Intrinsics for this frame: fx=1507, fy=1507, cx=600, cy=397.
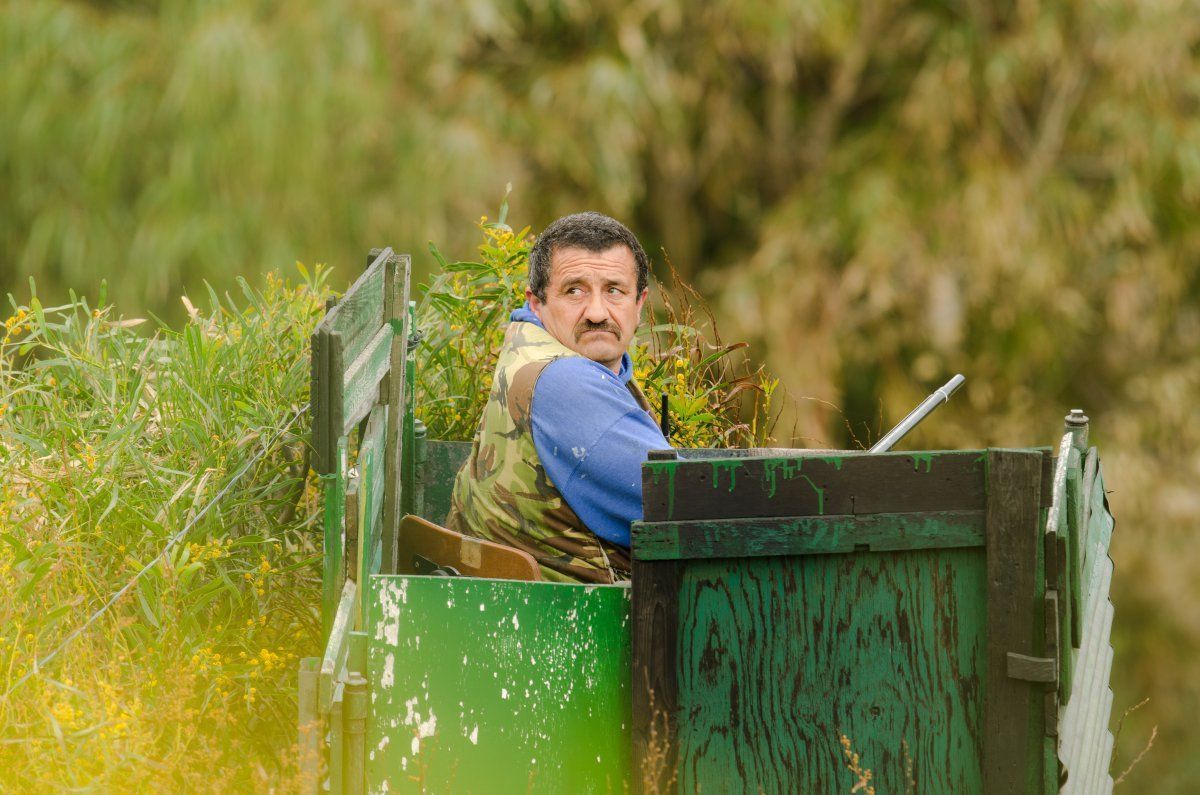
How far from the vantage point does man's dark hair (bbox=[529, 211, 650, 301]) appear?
148 inches

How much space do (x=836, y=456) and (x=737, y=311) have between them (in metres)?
8.85

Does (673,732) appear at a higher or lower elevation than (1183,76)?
lower

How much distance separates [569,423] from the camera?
135 inches

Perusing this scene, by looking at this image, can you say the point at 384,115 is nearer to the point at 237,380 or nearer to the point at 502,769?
the point at 237,380

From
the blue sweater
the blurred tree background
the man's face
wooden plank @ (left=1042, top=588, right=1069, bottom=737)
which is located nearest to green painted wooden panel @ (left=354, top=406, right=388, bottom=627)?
the blue sweater

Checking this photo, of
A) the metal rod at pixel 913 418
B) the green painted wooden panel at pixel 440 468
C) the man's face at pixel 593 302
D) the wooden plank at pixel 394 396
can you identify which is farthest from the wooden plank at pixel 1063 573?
the green painted wooden panel at pixel 440 468

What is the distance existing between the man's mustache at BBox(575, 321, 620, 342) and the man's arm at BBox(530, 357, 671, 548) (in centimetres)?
23

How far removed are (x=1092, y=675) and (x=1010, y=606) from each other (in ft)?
3.80

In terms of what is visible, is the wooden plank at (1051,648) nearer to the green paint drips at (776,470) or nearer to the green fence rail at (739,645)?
the green fence rail at (739,645)

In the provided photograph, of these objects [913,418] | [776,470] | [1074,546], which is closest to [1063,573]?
[1074,546]

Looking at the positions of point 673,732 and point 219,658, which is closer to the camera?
point 673,732

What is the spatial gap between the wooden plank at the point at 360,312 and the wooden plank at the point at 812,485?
672 millimetres

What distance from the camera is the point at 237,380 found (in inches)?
168

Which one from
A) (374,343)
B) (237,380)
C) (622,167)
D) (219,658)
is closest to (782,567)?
(374,343)
